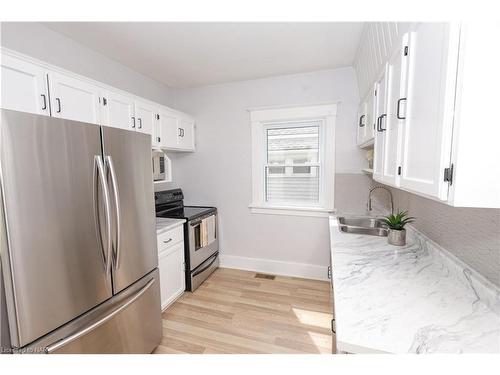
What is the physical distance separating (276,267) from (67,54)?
10.2ft

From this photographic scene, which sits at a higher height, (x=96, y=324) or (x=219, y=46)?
(x=219, y=46)

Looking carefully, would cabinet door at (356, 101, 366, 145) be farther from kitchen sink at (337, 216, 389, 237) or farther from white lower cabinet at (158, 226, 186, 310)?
white lower cabinet at (158, 226, 186, 310)

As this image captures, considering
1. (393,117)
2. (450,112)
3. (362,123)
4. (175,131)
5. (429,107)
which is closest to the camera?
(450,112)

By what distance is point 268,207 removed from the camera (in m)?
2.97

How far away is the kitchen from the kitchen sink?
0.9 inches

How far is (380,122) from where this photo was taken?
1.45 m

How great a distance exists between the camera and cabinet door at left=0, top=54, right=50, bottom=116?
1229mm

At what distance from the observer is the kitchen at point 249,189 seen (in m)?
0.82

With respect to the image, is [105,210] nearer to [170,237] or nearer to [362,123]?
[170,237]

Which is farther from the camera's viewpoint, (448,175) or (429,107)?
(429,107)

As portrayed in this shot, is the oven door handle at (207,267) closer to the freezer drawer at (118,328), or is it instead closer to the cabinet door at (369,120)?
the freezer drawer at (118,328)

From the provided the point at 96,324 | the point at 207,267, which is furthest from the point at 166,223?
the point at 96,324
